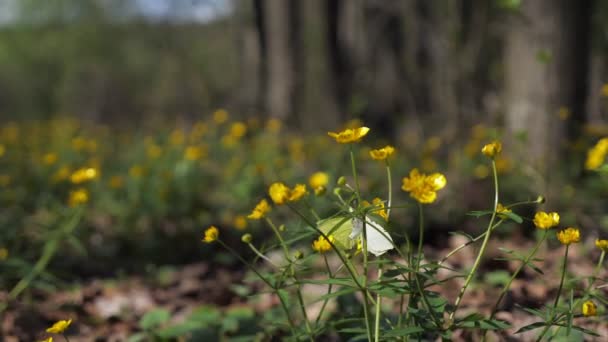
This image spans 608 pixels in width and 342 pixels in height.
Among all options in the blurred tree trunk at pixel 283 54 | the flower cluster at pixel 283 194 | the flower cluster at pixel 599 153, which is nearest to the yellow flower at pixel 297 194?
the flower cluster at pixel 283 194

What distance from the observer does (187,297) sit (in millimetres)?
2543

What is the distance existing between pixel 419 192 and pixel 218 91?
5.95 meters

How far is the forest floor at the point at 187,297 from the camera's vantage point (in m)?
1.91

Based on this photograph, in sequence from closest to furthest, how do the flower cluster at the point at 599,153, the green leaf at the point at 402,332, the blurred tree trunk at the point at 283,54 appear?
the green leaf at the point at 402,332 → the flower cluster at the point at 599,153 → the blurred tree trunk at the point at 283,54

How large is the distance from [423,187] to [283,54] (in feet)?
14.4

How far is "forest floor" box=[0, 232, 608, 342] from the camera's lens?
6.27 feet

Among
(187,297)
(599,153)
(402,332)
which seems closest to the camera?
(402,332)

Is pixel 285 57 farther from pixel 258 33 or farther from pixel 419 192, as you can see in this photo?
pixel 419 192

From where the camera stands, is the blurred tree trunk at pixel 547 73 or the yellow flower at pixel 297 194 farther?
the blurred tree trunk at pixel 547 73

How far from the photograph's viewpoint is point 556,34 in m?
3.11

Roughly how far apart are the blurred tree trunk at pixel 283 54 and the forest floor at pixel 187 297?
256 centimetres

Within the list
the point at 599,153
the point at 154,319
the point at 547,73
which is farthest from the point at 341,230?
the point at 547,73

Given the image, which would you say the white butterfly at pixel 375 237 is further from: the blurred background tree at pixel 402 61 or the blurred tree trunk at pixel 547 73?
the blurred tree trunk at pixel 547 73

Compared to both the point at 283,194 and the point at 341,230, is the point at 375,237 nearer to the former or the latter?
the point at 341,230
